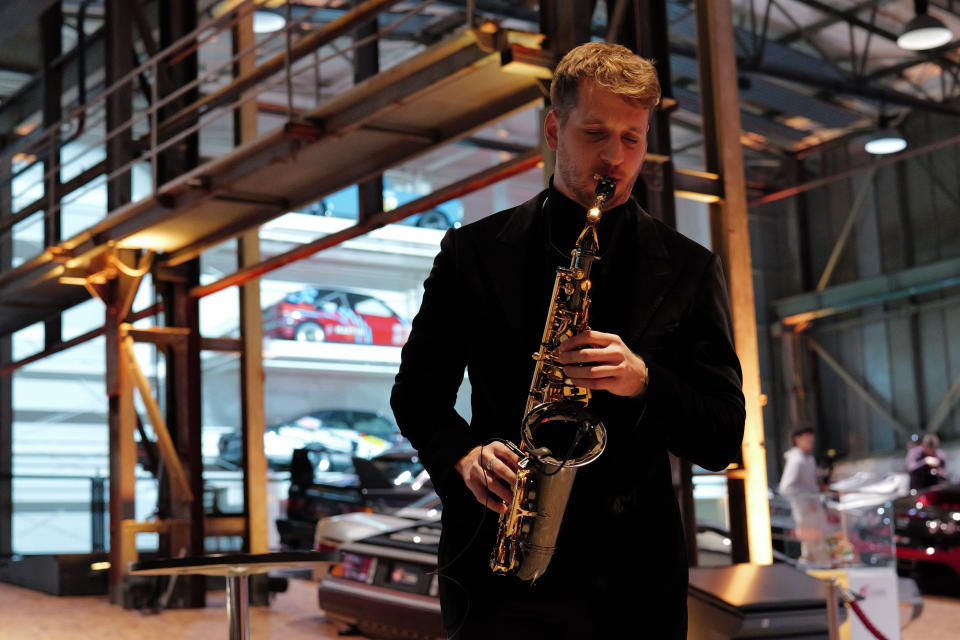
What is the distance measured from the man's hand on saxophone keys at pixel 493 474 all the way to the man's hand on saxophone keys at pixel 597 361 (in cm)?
14

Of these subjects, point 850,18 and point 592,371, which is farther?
point 850,18

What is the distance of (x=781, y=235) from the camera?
27812mm

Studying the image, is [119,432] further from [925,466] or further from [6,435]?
[925,466]

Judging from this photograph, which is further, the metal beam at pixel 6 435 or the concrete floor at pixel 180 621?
the metal beam at pixel 6 435

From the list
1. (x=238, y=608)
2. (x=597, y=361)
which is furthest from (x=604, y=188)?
(x=238, y=608)

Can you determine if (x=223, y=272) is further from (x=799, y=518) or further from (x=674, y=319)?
(x=674, y=319)

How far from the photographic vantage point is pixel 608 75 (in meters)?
1.61

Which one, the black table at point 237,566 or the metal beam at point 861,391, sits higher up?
the metal beam at point 861,391

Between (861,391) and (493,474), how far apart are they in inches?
995

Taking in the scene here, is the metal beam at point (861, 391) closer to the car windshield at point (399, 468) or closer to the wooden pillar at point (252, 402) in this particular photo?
the car windshield at point (399, 468)

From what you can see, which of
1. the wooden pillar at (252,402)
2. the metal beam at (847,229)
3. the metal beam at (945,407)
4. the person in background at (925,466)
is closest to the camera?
the wooden pillar at (252,402)

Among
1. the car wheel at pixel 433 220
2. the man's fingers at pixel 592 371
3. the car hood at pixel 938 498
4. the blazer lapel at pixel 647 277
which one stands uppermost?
the car wheel at pixel 433 220

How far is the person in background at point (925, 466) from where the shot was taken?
1592cm

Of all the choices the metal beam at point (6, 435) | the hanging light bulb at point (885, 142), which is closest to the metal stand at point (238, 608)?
the metal beam at point (6, 435)
